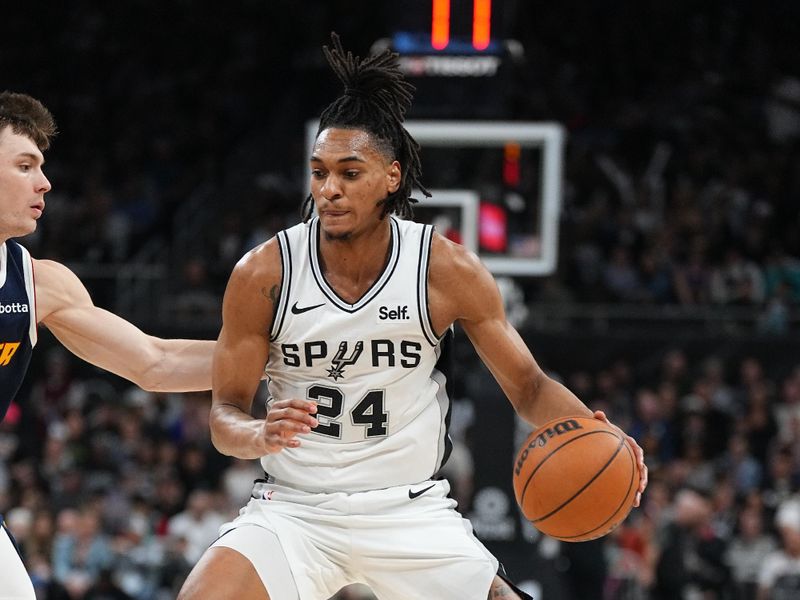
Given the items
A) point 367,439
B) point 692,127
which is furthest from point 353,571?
point 692,127

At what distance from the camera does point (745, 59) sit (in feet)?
53.6

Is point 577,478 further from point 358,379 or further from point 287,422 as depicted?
point 287,422

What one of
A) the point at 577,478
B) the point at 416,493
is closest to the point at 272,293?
the point at 416,493

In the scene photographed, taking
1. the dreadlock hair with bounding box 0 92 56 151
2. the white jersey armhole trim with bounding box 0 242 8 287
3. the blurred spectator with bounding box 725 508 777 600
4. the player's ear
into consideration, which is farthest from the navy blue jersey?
the blurred spectator with bounding box 725 508 777 600

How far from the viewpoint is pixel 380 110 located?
425cm

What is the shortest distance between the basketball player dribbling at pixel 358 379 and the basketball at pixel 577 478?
3.2 inches

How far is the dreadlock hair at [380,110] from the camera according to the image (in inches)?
165

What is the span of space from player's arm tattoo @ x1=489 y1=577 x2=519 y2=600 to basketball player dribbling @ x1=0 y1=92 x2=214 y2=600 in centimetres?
129

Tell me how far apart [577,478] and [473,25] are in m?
4.56

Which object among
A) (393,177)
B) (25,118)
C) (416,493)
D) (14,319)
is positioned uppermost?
(25,118)

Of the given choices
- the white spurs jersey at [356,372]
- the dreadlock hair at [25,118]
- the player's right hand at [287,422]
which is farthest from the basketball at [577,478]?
the dreadlock hair at [25,118]

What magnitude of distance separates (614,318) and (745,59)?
5.15m

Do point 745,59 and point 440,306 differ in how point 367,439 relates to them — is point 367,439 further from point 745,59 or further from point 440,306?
point 745,59

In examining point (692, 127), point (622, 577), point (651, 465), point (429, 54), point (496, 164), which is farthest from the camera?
point (692, 127)
